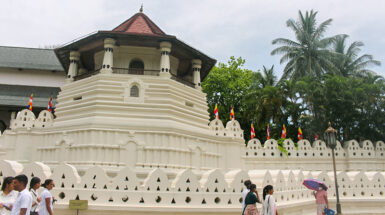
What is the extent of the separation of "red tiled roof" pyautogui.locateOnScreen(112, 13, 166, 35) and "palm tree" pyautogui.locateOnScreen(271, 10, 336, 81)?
50.6ft

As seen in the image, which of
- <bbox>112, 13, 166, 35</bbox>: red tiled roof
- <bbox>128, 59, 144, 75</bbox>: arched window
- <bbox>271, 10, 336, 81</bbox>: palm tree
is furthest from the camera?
<bbox>271, 10, 336, 81</bbox>: palm tree

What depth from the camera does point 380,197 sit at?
14.2m

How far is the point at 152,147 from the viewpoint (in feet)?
48.5

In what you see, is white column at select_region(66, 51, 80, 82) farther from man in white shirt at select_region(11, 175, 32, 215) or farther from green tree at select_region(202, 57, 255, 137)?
green tree at select_region(202, 57, 255, 137)

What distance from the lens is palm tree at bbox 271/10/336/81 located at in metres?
28.5

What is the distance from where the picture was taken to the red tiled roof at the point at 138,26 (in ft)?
59.9

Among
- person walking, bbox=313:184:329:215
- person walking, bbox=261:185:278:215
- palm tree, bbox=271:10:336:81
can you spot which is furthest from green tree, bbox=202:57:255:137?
person walking, bbox=261:185:278:215

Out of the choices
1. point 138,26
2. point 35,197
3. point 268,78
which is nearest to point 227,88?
point 268,78

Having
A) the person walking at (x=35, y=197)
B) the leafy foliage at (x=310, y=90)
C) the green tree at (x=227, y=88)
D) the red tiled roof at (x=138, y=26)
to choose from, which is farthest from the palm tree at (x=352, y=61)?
the person walking at (x=35, y=197)

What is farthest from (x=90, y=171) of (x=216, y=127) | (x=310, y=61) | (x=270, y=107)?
(x=310, y=61)

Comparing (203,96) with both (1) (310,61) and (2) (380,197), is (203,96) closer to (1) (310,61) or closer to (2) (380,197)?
(2) (380,197)

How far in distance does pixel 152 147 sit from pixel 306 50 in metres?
21.6

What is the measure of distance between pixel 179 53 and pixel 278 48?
616 inches

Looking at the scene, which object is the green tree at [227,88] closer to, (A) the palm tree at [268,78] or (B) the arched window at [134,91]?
(A) the palm tree at [268,78]
